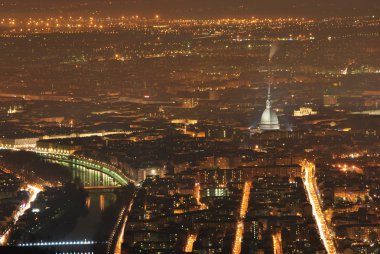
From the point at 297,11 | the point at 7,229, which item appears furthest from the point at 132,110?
the point at 297,11

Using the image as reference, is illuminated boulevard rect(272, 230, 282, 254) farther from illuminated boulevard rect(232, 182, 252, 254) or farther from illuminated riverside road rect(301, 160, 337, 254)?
illuminated riverside road rect(301, 160, 337, 254)

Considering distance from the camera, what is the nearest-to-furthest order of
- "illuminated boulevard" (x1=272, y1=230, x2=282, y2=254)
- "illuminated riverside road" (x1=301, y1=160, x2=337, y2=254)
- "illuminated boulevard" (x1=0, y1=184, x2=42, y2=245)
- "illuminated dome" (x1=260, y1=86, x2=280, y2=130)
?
"illuminated boulevard" (x1=272, y1=230, x2=282, y2=254) → "illuminated riverside road" (x1=301, y1=160, x2=337, y2=254) → "illuminated boulevard" (x1=0, y1=184, x2=42, y2=245) → "illuminated dome" (x1=260, y1=86, x2=280, y2=130)

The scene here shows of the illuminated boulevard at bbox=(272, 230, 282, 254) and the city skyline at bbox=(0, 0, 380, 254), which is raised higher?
the city skyline at bbox=(0, 0, 380, 254)

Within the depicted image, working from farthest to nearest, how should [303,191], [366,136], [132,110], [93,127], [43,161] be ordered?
[132,110], [93,127], [366,136], [43,161], [303,191]

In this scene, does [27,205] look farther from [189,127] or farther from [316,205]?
[189,127]

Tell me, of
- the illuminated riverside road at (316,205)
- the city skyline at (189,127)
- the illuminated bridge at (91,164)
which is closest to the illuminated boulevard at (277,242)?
the city skyline at (189,127)

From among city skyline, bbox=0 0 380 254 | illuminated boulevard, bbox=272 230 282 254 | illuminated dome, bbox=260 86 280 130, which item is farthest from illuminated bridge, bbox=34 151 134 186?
illuminated boulevard, bbox=272 230 282 254

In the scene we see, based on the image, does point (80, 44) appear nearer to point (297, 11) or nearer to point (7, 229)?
point (297, 11)
